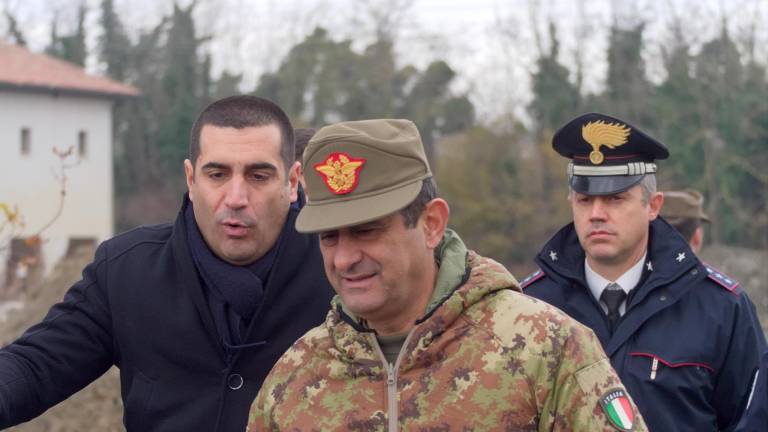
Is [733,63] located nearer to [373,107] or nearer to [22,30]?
[373,107]

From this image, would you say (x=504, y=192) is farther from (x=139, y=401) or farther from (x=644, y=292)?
(x=139, y=401)

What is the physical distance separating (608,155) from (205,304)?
1.86 metres

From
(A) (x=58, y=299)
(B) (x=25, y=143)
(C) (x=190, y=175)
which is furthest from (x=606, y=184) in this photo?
(B) (x=25, y=143)

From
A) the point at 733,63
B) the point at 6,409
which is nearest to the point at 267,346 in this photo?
the point at 6,409

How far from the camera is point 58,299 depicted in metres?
9.55

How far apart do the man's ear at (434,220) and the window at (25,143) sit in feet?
132

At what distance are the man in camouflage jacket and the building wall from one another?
35.1 metres

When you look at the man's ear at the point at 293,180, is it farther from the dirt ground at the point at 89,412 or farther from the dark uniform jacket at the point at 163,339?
the dirt ground at the point at 89,412

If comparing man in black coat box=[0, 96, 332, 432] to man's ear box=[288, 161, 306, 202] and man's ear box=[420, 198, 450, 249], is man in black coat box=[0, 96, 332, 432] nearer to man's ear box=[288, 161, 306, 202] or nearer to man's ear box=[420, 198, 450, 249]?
man's ear box=[288, 161, 306, 202]

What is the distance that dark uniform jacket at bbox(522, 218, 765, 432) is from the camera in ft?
14.4

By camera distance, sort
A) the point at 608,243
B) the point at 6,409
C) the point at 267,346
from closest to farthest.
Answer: the point at 6,409 → the point at 267,346 → the point at 608,243

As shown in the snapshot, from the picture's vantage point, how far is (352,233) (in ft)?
9.53

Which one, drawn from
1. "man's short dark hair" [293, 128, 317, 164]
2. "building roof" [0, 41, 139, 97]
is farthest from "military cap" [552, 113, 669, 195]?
"building roof" [0, 41, 139, 97]

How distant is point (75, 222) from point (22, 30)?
28.4 feet
